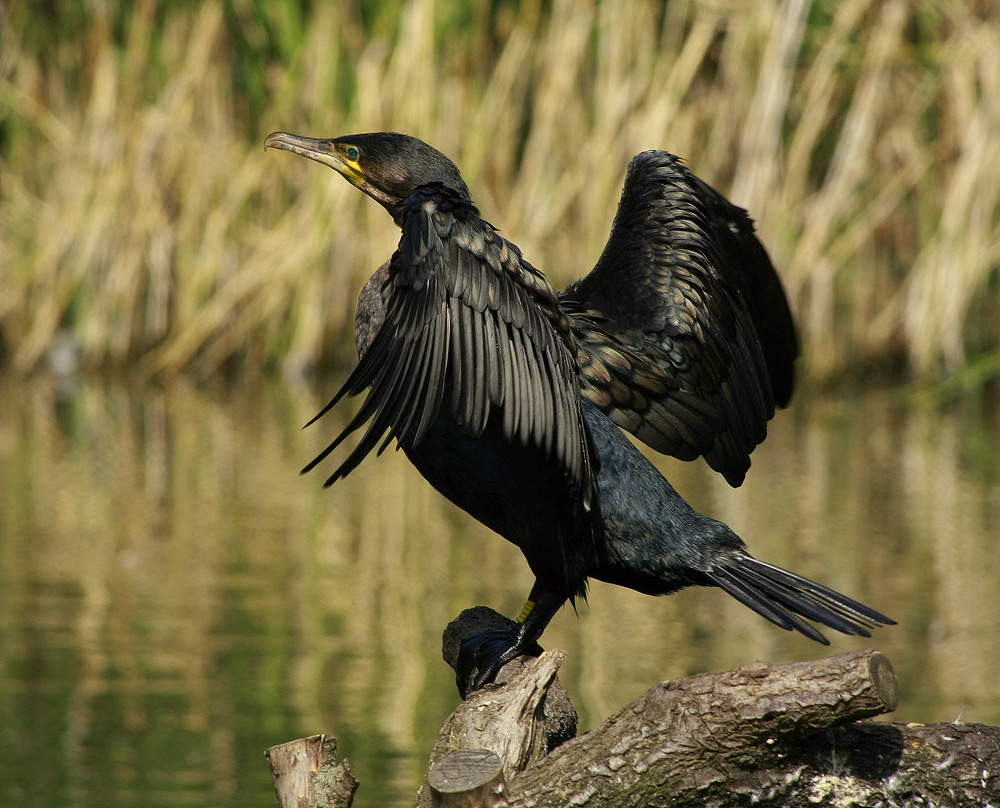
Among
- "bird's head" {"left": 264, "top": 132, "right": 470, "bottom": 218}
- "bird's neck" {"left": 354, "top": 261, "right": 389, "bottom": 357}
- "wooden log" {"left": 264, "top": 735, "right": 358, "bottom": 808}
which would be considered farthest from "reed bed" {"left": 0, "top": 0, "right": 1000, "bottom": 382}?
"wooden log" {"left": 264, "top": 735, "right": 358, "bottom": 808}

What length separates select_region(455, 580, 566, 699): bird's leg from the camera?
11.5ft

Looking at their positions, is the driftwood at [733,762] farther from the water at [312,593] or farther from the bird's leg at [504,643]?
the water at [312,593]

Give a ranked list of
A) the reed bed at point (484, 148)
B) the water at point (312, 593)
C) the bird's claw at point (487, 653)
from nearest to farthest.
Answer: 1. the bird's claw at point (487, 653)
2. the water at point (312, 593)
3. the reed bed at point (484, 148)

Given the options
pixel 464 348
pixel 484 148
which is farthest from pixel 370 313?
pixel 484 148

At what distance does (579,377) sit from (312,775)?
1104 millimetres

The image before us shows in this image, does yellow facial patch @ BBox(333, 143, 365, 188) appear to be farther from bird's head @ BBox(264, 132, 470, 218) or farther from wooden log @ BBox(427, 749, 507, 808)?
wooden log @ BBox(427, 749, 507, 808)

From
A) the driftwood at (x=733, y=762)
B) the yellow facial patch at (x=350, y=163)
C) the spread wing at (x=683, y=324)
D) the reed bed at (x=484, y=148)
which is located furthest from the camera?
the reed bed at (x=484, y=148)

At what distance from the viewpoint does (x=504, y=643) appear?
11.8 ft

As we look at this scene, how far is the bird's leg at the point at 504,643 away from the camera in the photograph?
11.5 ft

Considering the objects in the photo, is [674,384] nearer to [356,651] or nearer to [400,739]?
[400,739]

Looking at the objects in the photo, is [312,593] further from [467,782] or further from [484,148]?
[467,782]

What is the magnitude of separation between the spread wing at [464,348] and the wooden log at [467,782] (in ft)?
2.08

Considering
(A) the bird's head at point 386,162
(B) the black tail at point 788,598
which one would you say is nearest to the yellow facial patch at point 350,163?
(A) the bird's head at point 386,162

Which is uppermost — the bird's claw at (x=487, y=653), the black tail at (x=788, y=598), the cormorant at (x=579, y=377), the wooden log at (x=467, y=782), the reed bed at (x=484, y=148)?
the reed bed at (x=484, y=148)
